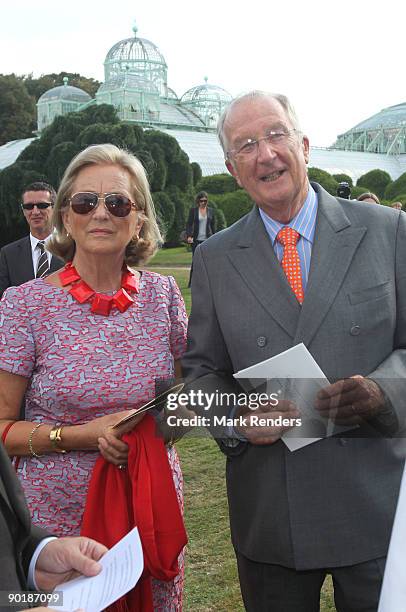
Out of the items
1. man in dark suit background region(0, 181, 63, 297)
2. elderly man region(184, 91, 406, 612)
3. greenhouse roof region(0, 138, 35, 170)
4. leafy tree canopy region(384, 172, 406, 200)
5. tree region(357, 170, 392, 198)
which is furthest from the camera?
greenhouse roof region(0, 138, 35, 170)

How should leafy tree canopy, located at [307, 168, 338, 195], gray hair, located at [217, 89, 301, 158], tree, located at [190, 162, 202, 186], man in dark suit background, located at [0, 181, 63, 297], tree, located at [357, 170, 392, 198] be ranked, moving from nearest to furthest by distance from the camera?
gray hair, located at [217, 89, 301, 158], man in dark suit background, located at [0, 181, 63, 297], tree, located at [190, 162, 202, 186], leafy tree canopy, located at [307, 168, 338, 195], tree, located at [357, 170, 392, 198]

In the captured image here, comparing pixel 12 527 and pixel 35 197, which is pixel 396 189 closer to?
pixel 35 197

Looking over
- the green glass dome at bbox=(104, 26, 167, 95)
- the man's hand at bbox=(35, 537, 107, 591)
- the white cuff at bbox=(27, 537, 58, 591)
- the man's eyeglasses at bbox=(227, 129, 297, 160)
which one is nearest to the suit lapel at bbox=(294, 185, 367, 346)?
the man's eyeglasses at bbox=(227, 129, 297, 160)

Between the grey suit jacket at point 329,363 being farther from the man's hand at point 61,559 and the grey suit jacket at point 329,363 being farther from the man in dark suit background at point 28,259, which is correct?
the man in dark suit background at point 28,259

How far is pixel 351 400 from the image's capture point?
2123 millimetres

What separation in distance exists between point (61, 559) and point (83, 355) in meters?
0.85

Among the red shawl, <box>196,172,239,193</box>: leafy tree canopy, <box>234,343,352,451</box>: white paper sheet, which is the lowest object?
the red shawl

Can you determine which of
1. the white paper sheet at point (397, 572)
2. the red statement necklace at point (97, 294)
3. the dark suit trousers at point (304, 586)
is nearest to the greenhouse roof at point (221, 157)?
the red statement necklace at point (97, 294)

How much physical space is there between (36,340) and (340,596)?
4.63 feet

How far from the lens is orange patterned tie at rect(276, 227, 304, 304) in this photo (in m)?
2.44

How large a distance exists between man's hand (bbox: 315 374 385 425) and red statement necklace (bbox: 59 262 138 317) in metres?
0.99

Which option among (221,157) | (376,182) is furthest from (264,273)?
(221,157)

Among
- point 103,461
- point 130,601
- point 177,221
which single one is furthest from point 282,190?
point 177,221

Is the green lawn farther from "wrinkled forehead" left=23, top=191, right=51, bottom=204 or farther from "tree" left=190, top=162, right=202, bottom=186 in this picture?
"wrinkled forehead" left=23, top=191, right=51, bottom=204
